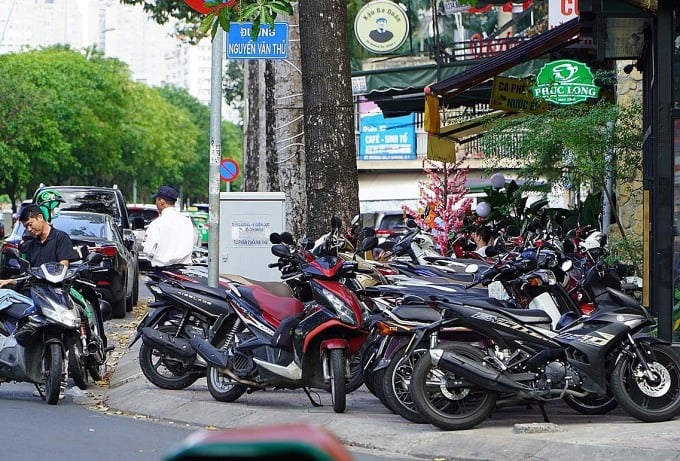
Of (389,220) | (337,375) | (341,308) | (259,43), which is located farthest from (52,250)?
(389,220)

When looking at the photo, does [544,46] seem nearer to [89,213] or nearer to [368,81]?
[368,81]

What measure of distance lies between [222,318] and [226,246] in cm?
487

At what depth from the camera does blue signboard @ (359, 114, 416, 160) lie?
5291cm

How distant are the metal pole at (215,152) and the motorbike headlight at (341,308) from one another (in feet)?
8.61

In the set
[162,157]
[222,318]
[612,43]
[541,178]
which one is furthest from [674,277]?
[162,157]

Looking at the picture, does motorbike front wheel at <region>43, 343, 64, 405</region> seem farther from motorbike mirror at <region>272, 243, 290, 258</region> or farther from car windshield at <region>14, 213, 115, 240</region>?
car windshield at <region>14, 213, 115, 240</region>

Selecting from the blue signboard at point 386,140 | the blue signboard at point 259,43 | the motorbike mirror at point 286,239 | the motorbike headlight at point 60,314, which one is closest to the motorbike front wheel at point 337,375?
the motorbike mirror at point 286,239

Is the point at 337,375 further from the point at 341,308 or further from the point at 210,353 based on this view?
the point at 210,353

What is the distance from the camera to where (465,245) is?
1500 centimetres

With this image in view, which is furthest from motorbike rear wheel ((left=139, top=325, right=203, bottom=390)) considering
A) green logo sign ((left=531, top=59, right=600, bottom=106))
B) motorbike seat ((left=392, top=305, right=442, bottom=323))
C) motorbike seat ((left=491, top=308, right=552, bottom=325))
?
green logo sign ((left=531, top=59, right=600, bottom=106))

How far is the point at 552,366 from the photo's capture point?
8.09m

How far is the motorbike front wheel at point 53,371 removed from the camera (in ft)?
31.7

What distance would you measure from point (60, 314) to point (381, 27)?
48.4 feet

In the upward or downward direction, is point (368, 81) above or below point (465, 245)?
above
